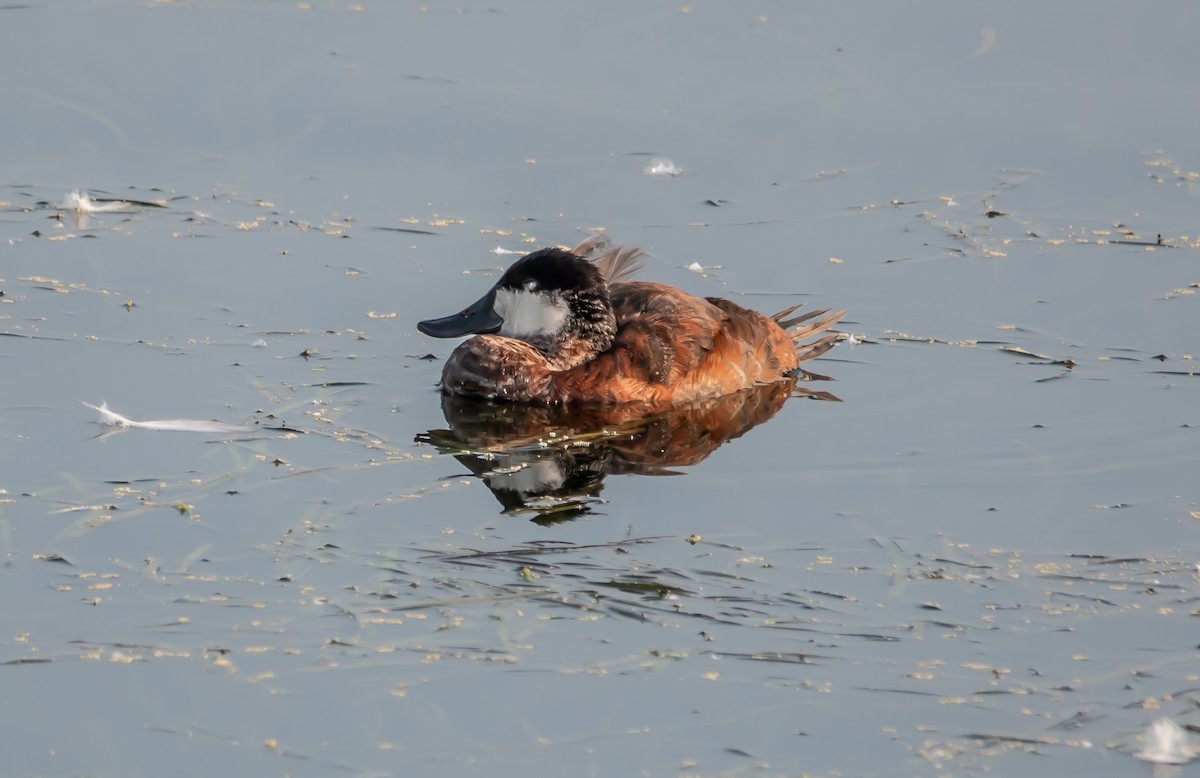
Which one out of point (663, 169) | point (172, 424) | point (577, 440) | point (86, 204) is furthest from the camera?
point (663, 169)

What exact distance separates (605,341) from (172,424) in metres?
2.13

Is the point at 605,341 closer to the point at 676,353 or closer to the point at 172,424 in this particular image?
the point at 676,353

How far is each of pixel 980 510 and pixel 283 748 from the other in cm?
287

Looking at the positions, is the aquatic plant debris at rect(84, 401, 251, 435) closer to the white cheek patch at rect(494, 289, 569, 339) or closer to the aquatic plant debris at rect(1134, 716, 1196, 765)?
the white cheek patch at rect(494, 289, 569, 339)

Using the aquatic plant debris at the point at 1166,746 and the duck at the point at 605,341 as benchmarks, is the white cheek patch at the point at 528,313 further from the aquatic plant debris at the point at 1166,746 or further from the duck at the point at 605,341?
the aquatic plant debris at the point at 1166,746

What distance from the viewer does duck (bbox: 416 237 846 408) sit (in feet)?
25.6

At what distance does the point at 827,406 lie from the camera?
7.71 meters

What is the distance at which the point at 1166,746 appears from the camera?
177 inches

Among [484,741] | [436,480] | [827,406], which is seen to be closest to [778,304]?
[827,406]

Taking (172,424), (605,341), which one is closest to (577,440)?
(605,341)

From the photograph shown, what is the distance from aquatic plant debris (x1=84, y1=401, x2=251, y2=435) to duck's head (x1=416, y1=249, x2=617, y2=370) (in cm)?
142

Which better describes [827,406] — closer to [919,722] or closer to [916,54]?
[919,722]

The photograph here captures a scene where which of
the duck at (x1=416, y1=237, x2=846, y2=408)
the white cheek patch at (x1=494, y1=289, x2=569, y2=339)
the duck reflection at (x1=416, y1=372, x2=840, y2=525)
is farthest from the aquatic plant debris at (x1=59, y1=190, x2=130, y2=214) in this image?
the duck reflection at (x1=416, y1=372, x2=840, y2=525)

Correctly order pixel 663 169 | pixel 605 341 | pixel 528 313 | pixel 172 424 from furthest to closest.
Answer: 1. pixel 663 169
2. pixel 528 313
3. pixel 605 341
4. pixel 172 424
